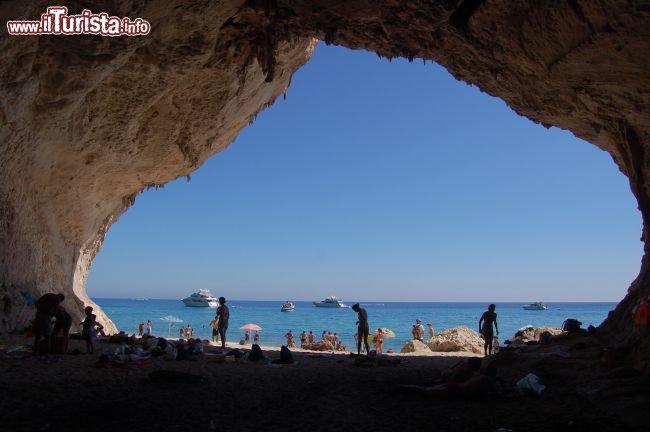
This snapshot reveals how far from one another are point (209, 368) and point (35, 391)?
3338 millimetres

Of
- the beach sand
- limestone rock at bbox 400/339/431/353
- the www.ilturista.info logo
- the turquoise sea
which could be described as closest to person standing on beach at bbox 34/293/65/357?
the beach sand

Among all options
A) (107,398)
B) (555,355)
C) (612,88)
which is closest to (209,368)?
(107,398)

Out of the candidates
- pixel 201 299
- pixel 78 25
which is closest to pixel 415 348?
pixel 78 25

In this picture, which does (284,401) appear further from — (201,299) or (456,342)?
(201,299)

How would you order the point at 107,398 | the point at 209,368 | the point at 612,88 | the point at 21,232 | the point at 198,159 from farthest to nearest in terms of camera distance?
the point at 198,159 < the point at 21,232 < the point at 209,368 < the point at 612,88 < the point at 107,398

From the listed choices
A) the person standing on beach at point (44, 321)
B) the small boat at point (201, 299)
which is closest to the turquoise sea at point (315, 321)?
the small boat at point (201, 299)

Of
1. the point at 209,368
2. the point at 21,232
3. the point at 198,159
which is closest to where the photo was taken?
the point at 209,368

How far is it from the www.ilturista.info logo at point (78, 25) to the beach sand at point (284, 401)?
17.3 feet

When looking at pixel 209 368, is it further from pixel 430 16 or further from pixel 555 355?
pixel 430 16

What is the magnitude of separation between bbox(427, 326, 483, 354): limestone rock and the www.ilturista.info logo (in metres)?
14.1

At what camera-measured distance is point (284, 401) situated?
6.39 metres

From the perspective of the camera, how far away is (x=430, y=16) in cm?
900

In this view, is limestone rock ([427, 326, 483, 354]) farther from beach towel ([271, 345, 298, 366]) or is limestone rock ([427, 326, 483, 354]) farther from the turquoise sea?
the turquoise sea

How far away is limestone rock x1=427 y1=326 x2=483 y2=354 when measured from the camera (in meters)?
16.6
